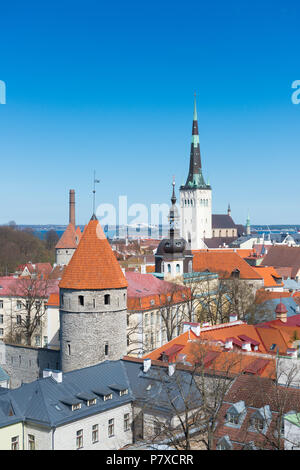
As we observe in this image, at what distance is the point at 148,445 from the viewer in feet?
63.5

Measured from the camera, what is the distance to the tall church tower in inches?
4491

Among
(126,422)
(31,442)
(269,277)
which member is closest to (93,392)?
(126,422)

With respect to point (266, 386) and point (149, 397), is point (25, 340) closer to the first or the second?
point (149, 397)

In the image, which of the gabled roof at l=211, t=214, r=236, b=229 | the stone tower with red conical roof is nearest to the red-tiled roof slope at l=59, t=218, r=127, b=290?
the stone tower with red conical roof

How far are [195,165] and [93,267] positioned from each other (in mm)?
86780

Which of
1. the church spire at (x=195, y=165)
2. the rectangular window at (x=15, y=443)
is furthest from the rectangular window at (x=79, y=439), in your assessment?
the church spire at (x=195, y=165)

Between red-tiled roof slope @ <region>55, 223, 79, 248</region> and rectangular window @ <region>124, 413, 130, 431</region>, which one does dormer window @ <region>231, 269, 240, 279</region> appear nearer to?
red-tiled roof slope @ <region>55, 223, 79, 248</region>

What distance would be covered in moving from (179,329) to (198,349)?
14.1 metres

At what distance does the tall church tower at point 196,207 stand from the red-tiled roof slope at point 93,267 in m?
84.5

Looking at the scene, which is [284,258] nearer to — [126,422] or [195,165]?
[195,165]

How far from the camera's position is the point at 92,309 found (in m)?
26.9

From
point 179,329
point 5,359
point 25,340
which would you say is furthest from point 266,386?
point 25,340

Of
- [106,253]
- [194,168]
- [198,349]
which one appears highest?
[194,168]

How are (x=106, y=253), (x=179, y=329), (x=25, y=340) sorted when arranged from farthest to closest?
1. (x=25, y=340)
2. (x=179, y=329)
3. (x=106, y=253)
